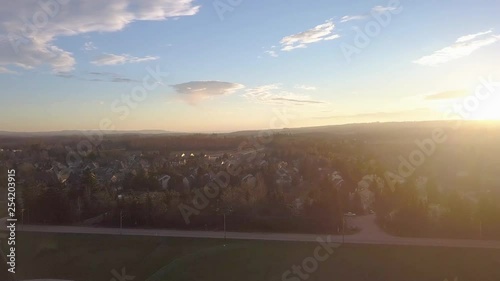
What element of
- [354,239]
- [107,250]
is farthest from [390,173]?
[107,250]

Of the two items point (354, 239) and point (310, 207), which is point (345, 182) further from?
point (354, 239)

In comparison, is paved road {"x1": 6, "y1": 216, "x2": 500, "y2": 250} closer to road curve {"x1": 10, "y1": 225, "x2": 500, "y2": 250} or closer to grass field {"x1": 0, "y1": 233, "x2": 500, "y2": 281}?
road curve {"x1": 10, "y1": 225, "x2": 500, "y2": 250}
